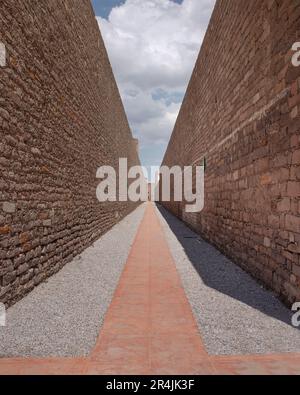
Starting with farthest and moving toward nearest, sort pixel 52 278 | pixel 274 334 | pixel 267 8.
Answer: pixel 52 278 < pixel 267 8 < pixel 274 334

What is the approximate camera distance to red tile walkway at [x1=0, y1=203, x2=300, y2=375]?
2326mm

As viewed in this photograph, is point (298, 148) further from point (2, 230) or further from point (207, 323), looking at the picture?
point (2, 230)

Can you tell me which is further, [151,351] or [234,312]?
[234,312]

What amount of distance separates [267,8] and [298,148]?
2.22 meters

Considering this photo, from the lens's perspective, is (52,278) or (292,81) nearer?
(292,81)

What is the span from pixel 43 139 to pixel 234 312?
→ 339cm

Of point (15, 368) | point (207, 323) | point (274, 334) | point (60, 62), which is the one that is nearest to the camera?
point (15, 368)

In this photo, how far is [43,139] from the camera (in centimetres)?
485

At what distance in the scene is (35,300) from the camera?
13.0ft

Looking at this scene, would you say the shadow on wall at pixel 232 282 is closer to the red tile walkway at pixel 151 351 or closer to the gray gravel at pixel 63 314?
the red tile walkway at pixel 151 351

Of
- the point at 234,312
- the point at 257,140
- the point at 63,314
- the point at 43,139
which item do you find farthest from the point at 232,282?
the point at 43,139

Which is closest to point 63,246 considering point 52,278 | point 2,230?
point 52,278

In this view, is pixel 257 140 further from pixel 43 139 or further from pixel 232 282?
pixel 43 139

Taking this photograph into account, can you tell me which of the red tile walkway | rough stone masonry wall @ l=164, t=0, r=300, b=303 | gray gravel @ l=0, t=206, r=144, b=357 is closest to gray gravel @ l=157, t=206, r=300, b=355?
the red tile walkway
